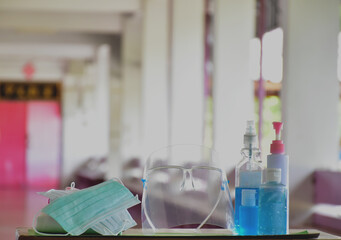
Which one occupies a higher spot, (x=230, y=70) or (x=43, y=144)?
(x=230, y=70)

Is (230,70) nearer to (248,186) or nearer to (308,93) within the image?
(308,93)

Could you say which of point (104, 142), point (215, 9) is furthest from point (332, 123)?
point (104, 142)

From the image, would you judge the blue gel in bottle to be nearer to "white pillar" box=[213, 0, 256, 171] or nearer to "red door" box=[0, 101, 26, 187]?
"white pillar" box=[213, 0, 256, 171]

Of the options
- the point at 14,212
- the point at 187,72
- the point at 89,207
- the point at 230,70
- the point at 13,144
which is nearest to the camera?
the point at 89,207

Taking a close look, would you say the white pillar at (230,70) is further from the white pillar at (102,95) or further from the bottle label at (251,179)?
the white pillar at (102,95)

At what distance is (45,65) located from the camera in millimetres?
18703

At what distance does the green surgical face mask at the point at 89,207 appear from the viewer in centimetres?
185

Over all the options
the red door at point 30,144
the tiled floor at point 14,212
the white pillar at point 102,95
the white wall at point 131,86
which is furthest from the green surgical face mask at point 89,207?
the red door at point 30,144

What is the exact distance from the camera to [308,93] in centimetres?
525

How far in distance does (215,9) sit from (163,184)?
520 centimetres

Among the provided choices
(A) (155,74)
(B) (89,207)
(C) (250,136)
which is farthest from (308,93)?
(A) (155,74)

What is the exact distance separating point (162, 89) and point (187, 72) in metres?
1.66

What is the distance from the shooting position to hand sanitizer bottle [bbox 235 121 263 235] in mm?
1964

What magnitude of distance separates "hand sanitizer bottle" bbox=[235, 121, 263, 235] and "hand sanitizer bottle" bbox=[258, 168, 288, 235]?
2.0 inches
